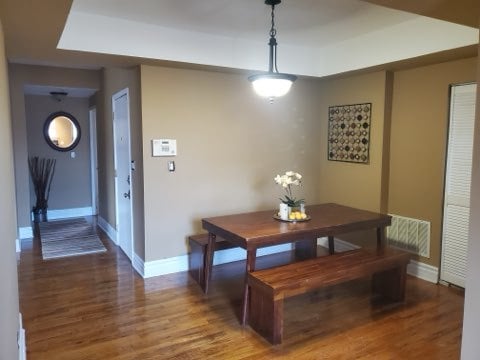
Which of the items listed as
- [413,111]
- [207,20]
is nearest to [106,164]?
[207,20]

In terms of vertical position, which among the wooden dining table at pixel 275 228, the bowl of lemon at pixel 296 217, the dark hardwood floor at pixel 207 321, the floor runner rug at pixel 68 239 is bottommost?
the dark hardwood floor at pixel 207 321

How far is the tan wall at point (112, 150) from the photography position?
3936mm

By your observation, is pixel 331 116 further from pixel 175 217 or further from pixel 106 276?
pixel 106 276

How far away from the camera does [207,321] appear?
119 inches

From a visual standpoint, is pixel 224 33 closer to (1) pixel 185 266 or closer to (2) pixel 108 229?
(1) pixel 185 266

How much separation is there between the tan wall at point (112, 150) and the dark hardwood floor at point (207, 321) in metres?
0.68

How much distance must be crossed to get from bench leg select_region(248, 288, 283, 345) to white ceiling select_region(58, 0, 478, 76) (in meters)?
2.26

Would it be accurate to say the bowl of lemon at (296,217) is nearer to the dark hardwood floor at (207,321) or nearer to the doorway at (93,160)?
the dark hardwood floor at (207,321)

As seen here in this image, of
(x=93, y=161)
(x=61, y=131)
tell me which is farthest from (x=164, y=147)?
(x=61, y=131)

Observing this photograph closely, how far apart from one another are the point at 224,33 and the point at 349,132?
1.91 m

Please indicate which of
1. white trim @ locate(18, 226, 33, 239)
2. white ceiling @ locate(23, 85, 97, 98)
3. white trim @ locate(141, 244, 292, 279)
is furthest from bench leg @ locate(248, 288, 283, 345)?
white ceiling @ locate(23, 85, 97, 98)

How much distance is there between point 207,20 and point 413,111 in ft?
7.57

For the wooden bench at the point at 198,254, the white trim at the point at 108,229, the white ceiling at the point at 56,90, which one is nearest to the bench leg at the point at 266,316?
the wooden bench at the point at 198,254

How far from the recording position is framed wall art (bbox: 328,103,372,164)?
428 centimetres
